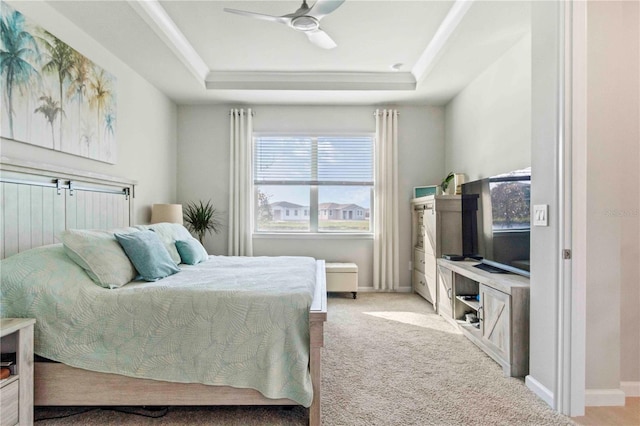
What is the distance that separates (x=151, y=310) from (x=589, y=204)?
8.21 ft

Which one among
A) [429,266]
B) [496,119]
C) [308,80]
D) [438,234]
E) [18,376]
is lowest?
[18,376]

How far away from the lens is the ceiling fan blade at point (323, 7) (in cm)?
230

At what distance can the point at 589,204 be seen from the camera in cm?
195

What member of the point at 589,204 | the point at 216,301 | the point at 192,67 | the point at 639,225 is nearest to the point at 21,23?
the point at 192,67

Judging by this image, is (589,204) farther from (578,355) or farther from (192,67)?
(192,67)

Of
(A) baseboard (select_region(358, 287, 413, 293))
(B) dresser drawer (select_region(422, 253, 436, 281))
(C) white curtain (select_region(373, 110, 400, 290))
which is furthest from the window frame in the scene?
(B) dresser drawer (select_region(422, 253, 436, 281))

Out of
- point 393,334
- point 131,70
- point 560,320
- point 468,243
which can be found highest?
point 131,70

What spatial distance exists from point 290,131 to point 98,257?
10.9 ft

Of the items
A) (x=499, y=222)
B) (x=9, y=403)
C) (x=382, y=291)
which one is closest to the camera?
(x=9, y=403)

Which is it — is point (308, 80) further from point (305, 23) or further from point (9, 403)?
point (9, 403)

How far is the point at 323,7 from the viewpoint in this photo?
238cm

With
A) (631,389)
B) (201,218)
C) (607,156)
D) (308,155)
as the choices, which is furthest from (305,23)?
(631,389)

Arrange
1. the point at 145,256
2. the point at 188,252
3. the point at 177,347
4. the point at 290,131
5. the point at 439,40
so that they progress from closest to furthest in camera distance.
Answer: the point at 177,347
the point at 145,256
the point at 188,252
the point at 439,40
the point at 290,131

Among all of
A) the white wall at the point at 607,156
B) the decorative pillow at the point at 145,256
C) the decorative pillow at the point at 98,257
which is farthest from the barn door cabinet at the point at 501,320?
the decorative pillow at the point at 98,257
